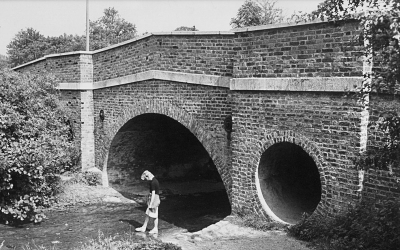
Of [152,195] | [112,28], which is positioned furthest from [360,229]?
[112,28]

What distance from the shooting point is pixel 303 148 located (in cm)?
709

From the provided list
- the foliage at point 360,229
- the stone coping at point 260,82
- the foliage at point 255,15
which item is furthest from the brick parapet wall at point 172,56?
the foliage at point 255,15

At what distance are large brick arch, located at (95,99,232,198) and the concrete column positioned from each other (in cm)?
36

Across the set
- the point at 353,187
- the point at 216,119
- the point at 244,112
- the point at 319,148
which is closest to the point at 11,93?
the point at 216,119

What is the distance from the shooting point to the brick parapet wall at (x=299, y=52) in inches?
252

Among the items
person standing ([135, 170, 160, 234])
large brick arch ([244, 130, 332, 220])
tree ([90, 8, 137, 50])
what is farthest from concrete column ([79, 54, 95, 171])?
tree ([90, 8, 137, 50])

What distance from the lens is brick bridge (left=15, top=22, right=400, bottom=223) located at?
6.48 metres

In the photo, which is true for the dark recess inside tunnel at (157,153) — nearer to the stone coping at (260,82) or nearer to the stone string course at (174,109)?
the stone string course at (174,109)

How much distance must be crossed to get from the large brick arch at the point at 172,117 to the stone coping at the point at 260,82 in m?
0.63

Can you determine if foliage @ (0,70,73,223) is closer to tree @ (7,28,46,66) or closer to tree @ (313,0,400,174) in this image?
tree @ (313,0,400,174)

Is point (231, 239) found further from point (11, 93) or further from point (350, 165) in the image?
point (11, 93)

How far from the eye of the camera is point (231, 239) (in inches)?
278

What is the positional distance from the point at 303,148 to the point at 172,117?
3.80 m

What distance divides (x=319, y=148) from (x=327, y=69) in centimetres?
124
